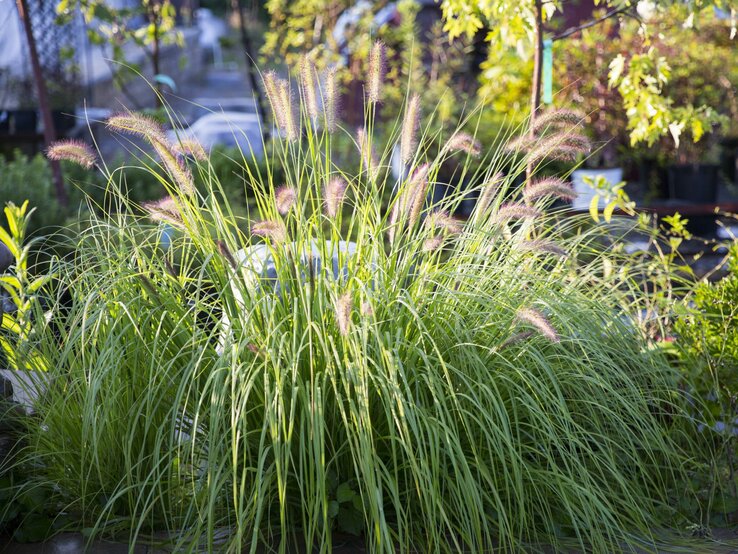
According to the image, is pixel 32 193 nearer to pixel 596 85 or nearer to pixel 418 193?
pixel 418 193

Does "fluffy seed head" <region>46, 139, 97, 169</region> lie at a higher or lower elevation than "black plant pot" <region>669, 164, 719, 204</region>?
higher

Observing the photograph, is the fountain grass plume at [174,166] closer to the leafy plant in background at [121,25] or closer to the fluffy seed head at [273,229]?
the fluffy seed head at [273,229]

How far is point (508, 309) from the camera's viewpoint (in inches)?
104

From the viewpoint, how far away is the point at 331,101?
2611mm

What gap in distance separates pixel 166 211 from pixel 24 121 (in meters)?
8.14

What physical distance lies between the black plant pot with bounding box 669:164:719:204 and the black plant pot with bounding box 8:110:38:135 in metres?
6.79

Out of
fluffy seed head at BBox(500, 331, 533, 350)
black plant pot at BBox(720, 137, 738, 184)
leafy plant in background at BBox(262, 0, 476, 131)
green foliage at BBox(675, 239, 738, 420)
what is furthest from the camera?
black plant pot at BBox(720, 137, 738, 184)

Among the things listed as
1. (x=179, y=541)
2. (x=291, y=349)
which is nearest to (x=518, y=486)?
(x=291, y=349)

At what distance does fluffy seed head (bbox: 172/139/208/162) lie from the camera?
2.53 meters

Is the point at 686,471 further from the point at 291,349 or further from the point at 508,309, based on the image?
the point at 291,349

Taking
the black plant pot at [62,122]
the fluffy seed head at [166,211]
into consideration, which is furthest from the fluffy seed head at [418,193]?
the black plant pot at [62,122]

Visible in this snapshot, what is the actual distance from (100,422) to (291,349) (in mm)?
552

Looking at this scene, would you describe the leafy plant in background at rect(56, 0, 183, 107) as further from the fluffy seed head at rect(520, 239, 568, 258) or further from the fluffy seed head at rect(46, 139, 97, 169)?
the fluffy seed head at rect(520, 239, 568, 258)

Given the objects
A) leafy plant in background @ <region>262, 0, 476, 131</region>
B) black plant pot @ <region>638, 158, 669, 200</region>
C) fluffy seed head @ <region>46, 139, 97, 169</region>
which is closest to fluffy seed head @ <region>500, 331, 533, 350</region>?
fluffy seed head @ <region>46, 139, 97, 169</region>
